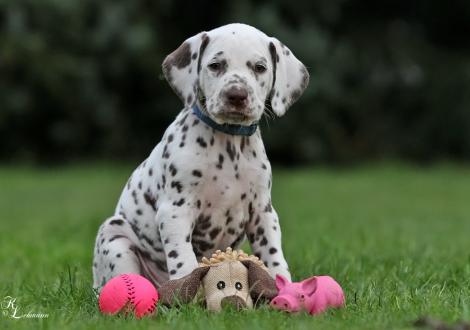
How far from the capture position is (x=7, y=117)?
20.8 metres

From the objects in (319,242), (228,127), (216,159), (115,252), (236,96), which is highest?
(236,96)

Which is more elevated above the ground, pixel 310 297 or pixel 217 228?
pixel 217 228

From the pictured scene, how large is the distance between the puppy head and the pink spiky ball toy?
1.03m

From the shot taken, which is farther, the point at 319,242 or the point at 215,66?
the point at 319,242

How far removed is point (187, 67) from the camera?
5406mm

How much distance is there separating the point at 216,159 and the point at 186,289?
0.85m

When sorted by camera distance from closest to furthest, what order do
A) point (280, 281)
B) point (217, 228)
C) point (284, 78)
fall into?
point (280, 281) → point (217, 228) → point (284, 78)

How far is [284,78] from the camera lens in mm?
5488

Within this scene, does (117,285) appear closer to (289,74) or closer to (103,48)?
(289,74)

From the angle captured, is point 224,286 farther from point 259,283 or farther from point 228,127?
point 228,127

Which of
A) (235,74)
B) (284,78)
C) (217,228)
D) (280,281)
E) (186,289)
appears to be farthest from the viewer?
(284,78)

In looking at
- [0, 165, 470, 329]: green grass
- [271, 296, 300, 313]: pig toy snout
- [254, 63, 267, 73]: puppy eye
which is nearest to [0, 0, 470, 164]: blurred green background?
[0, 165, 470, 329]: green grass
